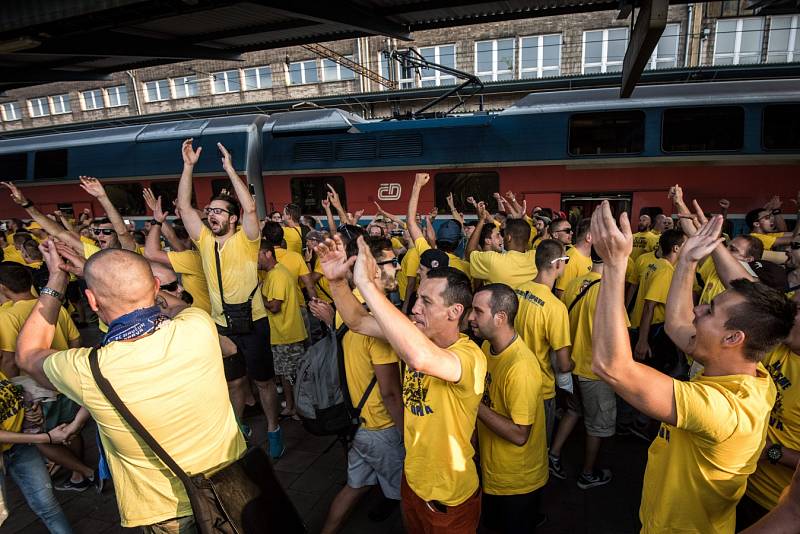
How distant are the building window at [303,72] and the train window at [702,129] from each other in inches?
761

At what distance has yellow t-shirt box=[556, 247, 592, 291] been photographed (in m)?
4.44

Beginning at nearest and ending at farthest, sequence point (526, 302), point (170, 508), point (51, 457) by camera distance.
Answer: point (170, 508) → point (526, 302) → point (51, 457)

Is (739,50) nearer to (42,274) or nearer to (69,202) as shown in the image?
(42,274)

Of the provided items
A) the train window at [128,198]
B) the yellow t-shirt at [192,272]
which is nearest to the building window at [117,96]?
the train window at [128,198]

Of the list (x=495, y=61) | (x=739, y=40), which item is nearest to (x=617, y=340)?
(x=495, y=61)

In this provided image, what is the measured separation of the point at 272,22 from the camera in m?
6.07

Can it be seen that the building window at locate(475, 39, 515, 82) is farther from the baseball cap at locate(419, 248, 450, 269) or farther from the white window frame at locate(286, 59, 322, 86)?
the baseball cap at locate(419, 248, 450, 269)

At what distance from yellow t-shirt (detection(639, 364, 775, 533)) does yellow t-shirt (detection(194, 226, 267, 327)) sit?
3.33 m

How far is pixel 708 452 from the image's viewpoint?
1.68 meters

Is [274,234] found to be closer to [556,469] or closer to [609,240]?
[556,469]

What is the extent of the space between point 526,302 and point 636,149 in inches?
256

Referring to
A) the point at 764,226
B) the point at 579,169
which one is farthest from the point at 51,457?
the point at 579,169

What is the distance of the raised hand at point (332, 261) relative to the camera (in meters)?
2.23

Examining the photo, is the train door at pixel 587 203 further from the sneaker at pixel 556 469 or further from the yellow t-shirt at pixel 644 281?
the sneaker at pixel 556 469
